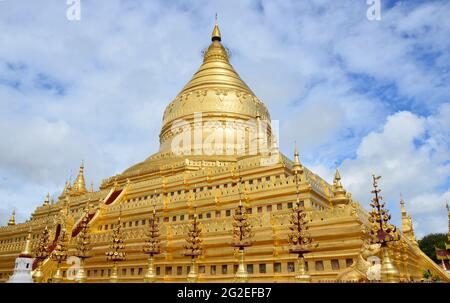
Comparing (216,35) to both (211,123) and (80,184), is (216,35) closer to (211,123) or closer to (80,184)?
(211,123)

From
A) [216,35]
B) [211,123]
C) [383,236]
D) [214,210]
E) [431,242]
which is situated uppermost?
[216,35]

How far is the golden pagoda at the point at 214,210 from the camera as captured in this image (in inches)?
834

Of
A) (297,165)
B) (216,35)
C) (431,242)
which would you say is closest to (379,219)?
(297,165)

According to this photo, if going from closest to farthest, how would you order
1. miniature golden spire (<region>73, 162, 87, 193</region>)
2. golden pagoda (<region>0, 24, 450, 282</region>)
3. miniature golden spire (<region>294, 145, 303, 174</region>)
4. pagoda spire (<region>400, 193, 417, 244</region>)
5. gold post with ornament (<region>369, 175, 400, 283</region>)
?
1. gold post with ornament (<region>369, 175, 400, 283</region>)
2. golden pagoda (<region>0, 24, 450, 282</region>)
3. miniature golden spire (<region>294, 145, 303, 174</region>)
4. pagoda spire (<region>400, 193, 417, 244</region>)
5. miniature golden spire (<region>73, 162, 87, 193</region>)

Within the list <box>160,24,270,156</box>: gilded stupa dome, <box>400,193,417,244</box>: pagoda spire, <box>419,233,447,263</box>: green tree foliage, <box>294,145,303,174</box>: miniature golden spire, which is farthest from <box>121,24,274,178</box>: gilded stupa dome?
<box>419,233,447,263</box>: green tree foliage

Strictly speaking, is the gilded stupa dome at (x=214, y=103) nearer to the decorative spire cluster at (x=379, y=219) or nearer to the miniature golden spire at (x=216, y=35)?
the miniature golden spire at (x=216, y=35)

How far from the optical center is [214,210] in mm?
28719

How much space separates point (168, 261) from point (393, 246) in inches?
592

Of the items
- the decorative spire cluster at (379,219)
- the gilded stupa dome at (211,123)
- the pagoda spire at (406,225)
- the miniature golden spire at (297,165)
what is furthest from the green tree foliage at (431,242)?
the decorative spire cluster at (379,219)

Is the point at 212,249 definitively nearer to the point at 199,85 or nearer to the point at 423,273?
the point at 423,273

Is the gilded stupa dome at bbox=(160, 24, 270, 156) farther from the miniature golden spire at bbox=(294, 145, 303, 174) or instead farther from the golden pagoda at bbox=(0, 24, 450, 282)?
the miniature golden spire at bbox=(294, 145, 303, 174)

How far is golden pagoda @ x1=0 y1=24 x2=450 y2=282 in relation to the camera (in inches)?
834

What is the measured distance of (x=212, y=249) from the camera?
24.0 metres
